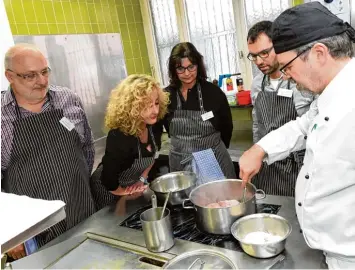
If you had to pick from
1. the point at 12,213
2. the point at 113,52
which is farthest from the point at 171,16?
the point at 12,213

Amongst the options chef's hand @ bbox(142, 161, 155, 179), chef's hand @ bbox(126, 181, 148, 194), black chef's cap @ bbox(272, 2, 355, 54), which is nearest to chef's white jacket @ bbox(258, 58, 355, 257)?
black chef's cap @ bbox(272, 2, 355, 54)

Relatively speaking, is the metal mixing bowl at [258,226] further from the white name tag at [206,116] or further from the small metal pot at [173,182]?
the white name tag at [206,116]

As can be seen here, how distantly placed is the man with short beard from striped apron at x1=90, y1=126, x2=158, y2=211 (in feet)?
2.29

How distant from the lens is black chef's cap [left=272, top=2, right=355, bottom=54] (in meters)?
0.92

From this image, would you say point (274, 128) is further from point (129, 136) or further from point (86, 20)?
point (86, 20)

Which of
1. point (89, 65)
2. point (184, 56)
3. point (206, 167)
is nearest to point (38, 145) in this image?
point (206, 167)

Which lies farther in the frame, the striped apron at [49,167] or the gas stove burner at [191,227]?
the striped apron at [49,167]

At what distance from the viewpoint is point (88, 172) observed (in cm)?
200

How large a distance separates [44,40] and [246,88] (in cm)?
210

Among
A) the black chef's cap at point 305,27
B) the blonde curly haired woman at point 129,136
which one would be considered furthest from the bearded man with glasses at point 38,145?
the black chef's cap at point 305,27

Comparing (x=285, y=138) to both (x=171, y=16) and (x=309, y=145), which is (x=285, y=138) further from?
(x=171, y=16)

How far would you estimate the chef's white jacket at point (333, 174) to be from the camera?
872 millimetres

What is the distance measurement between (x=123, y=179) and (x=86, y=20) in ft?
7.05

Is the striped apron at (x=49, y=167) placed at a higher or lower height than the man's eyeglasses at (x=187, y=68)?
lower
